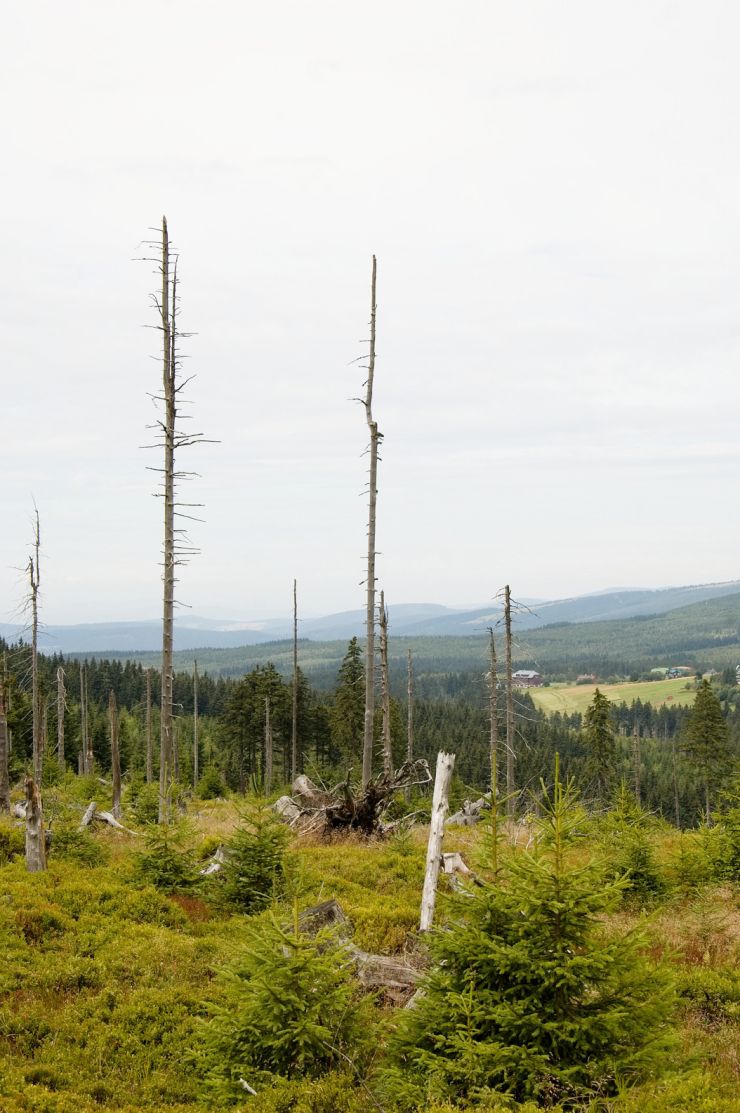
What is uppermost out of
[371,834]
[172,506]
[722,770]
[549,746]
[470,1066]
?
[172,506]

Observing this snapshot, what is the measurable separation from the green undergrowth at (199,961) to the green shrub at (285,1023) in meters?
0.07

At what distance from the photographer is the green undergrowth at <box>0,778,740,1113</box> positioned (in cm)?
665

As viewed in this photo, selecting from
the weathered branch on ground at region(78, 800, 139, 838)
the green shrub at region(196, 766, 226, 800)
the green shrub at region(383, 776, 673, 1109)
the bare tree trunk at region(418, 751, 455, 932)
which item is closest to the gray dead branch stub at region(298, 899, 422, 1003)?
the bare tree trunk at region(418, 751, 455, 932)

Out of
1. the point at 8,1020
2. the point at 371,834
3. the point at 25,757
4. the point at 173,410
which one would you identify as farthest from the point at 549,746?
the point at 8,1020

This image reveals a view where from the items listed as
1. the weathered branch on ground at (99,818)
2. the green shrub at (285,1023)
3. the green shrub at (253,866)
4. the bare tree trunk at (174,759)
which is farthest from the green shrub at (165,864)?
the green shrub at (285,1023)

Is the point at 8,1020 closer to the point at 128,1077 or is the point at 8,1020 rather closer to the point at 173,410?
the point at 128,1077

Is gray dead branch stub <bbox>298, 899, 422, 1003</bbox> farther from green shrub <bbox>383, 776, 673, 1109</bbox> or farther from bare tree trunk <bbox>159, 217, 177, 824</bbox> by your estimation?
bare tree trunk <bbox>159, 217, 177, 824</bbox>

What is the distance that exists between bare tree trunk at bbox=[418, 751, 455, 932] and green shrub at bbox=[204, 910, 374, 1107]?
3.55m

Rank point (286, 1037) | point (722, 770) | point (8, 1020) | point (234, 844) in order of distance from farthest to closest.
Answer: point (722, 770)
point (234, 844)
point (8, 1020)
point (286, 1037)

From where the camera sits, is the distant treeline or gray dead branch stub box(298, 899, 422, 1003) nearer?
gray dead branch stub box(298, 899, 422, 1003)

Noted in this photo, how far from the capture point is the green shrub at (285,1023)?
667 centimetres

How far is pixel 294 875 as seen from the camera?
13.6 meters

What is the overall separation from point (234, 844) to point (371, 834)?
7383 millimetres

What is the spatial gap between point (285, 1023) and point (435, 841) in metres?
4.79
